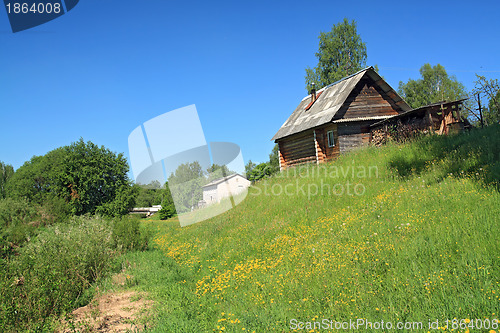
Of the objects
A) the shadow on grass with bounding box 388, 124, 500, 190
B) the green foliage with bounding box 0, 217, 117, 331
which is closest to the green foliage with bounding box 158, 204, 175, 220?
the green foliage with bounding box 0, 217, 117, 331

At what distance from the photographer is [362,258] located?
545cm

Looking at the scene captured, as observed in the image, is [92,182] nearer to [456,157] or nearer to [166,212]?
[166,212]

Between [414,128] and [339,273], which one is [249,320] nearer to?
[339,273]

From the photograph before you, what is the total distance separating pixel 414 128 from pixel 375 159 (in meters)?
3.51

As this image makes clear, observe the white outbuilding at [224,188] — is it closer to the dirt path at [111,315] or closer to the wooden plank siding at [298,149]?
the wooden plank siding at [298,149]

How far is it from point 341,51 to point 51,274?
37166mm

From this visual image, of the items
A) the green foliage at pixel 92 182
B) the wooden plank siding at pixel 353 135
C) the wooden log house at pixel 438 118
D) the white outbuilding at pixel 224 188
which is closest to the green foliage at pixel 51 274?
the white outbuilding at pixel 224 188

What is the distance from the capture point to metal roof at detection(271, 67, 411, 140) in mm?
18766

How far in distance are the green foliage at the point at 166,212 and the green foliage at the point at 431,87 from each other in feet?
125

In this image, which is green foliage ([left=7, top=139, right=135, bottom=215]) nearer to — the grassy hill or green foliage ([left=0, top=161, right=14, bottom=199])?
the grassy hill

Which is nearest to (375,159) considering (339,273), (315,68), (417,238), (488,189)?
(488,189)

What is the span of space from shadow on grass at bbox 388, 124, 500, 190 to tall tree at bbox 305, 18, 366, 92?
82.8 ft

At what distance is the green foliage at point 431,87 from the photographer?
3844 cm

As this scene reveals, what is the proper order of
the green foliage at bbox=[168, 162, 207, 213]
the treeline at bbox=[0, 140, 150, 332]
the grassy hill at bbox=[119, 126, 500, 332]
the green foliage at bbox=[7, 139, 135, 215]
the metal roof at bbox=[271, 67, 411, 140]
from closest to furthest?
the grassy hill at bbox=[119, 126, 500, 332]
the treeline at bbox=[0, 140, 150, 332]
the green foliage at bbox=[168, 162, 207, 213]
the metal roof at bbox=[271, 67, 411, 140]
the green foliage at bbox=[7, 139, 135, 215]
